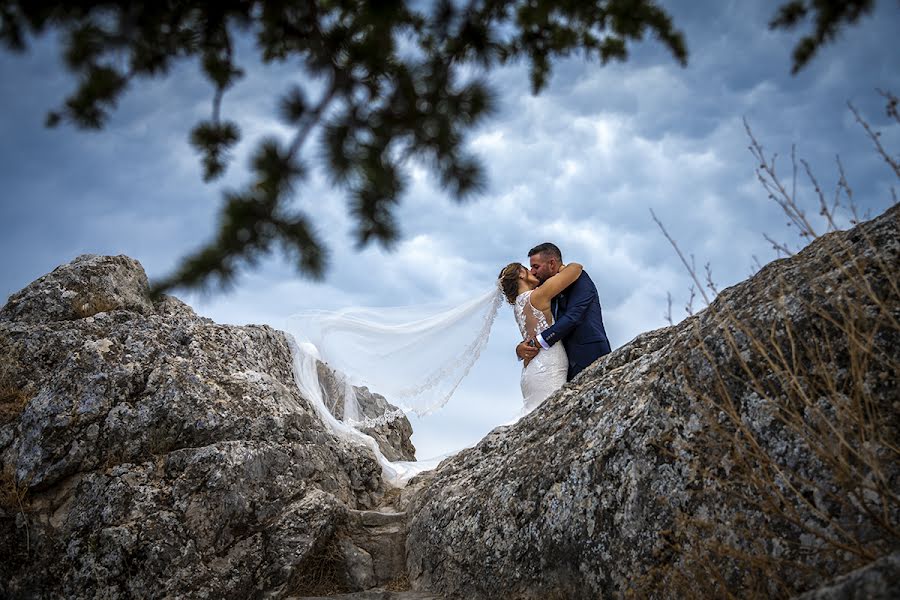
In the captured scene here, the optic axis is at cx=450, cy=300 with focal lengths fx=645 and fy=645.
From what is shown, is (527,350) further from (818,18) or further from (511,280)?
(818,18)

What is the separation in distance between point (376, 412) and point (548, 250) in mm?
3853

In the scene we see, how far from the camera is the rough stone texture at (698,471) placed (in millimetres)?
3736

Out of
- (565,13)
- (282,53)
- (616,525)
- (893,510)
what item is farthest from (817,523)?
(282,53)

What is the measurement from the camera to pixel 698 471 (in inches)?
171

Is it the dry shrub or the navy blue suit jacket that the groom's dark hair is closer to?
the navy blue suit jacket

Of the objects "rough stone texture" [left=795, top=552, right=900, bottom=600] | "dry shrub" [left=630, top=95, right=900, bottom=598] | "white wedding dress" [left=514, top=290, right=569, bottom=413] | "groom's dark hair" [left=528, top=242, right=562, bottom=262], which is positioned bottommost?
"rough stone texture" [left=795, top=552, right=900, bottom=600]

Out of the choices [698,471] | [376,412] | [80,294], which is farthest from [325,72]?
[376,412]

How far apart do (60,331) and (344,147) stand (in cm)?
565

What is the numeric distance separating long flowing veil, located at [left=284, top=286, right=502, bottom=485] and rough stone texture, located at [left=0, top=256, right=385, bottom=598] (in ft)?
7.57

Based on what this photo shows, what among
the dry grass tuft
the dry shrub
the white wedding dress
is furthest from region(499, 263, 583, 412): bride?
the dry shrub

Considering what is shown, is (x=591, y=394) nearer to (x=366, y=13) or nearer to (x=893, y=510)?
(x=893, y=510)

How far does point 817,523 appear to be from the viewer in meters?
3.72

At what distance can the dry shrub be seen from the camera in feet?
11.4

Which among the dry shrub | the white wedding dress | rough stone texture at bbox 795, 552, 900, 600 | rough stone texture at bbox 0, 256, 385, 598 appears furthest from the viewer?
the white wedding dress
